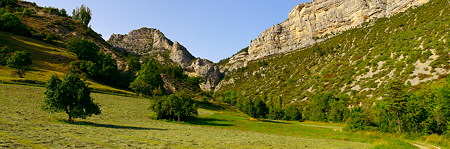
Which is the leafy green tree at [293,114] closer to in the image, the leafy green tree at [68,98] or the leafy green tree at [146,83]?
the leafy green tree at [146,83]

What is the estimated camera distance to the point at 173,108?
6109 cm

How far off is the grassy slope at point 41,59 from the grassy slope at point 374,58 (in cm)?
11308

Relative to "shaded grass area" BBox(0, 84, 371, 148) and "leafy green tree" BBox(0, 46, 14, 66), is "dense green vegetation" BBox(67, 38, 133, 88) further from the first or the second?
"shaded grass area" BBox(0, 84, 371, 148)

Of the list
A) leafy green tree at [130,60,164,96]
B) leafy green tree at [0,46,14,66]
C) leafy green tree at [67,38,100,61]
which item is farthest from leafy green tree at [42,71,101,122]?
leafy green tree at [67,38,100,61]

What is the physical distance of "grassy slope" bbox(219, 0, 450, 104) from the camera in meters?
108

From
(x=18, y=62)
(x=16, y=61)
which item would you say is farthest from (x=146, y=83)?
(x=16, y=61)

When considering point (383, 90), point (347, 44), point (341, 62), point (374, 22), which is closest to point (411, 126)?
point (383, 90)

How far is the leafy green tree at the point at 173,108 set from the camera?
60.9m

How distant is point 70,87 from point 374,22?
219139mm

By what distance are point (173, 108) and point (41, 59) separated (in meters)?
82.7

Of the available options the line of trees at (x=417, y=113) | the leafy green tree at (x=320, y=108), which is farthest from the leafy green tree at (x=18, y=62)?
the leafy green tree at (x=320, y=108)

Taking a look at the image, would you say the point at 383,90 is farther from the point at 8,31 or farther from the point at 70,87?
the point at 8,31

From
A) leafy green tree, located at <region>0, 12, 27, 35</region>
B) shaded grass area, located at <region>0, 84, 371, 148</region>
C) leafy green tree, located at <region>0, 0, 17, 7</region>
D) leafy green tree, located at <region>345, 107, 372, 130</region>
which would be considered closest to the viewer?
shaded grass area, located at <region>0, 84, 371, 148</region>

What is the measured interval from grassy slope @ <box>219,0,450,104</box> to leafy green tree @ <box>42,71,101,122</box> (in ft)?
346
